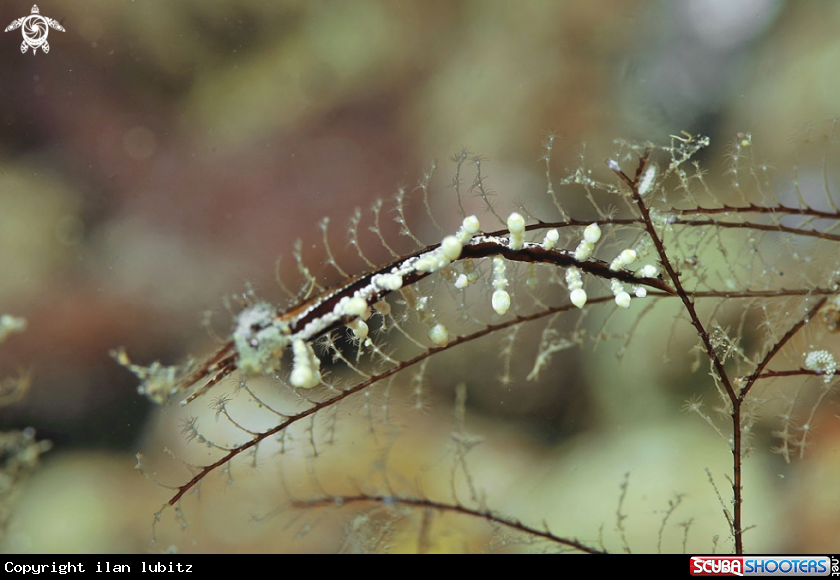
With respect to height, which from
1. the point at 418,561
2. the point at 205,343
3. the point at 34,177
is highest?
the point at 34,177

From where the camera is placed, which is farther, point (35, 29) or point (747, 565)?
point (35, 29)

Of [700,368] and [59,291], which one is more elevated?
[59,291]

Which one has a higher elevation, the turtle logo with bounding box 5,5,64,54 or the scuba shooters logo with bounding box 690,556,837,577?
the turtle logo with bounding box 5,5,64,54

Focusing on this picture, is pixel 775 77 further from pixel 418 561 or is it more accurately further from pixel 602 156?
pixel 418 561

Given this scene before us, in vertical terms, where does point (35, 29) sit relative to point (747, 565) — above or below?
above

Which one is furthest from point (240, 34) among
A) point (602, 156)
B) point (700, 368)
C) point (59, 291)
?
point (700, 368)

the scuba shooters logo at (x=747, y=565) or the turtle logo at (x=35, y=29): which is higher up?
the turtle logo at (x=35, y=29)

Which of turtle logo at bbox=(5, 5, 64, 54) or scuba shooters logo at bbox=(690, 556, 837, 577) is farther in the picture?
turtle logo at bbox=(5, 5, 64, 54)

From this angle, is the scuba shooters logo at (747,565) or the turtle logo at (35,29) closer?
the scuba shooters logo at (747,565)
